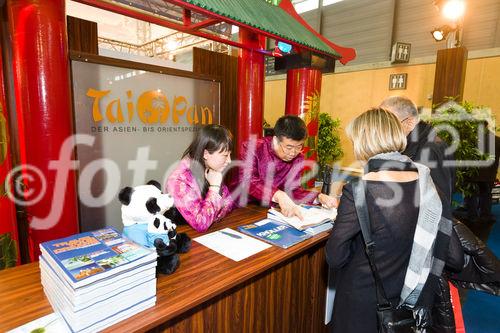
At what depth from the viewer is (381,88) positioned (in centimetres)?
791

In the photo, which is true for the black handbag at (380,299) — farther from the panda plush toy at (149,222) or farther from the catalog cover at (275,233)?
the panda plush toy at (149,222)

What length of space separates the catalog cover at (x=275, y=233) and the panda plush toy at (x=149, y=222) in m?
0.54

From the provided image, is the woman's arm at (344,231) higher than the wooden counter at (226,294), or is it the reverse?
the woman's arm at (344,231)

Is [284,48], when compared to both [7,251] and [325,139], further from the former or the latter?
[325,139]

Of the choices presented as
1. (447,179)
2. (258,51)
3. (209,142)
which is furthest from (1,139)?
(447,179)

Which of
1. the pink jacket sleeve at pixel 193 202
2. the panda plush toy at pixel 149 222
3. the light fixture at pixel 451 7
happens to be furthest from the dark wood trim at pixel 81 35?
the light fixture at pixel 451 7

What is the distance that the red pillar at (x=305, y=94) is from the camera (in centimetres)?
350

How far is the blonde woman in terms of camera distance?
113 cm

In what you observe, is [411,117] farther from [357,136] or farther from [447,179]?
[357,136]

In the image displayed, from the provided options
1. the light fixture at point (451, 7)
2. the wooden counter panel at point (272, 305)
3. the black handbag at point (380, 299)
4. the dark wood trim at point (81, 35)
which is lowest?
the wooden counter panel at point (272, 305)

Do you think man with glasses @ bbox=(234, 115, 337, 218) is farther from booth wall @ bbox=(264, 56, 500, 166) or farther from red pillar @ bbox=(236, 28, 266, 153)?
booth wall @ bbox=(264, 56, 500, 166)

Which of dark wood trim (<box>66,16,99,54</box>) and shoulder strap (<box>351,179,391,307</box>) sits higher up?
dark wood trim (<box>66,16,99,54</box>)

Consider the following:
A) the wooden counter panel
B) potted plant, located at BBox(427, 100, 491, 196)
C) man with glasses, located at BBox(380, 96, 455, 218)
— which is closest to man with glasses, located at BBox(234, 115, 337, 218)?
the wooden counter panel

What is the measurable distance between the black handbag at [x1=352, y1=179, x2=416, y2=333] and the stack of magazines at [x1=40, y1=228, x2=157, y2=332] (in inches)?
30.8
